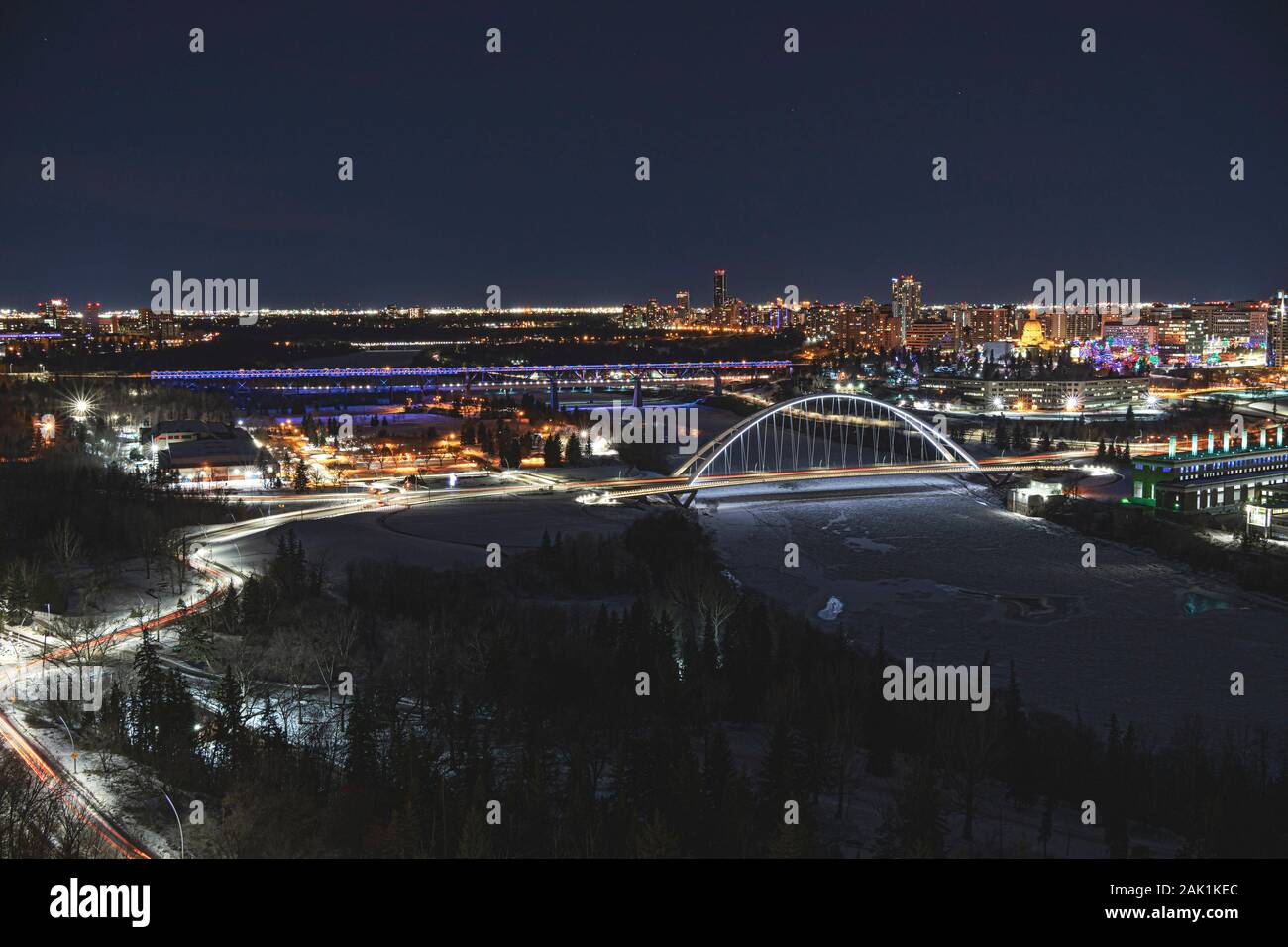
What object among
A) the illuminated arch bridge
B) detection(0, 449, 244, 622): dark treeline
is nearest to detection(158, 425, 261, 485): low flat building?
detection(0, 449, 244, 622): dark treeline

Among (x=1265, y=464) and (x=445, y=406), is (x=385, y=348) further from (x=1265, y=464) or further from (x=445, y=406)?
(x=1265, y=464)

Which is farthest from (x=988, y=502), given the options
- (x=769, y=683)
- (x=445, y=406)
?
(x=445, y=406)

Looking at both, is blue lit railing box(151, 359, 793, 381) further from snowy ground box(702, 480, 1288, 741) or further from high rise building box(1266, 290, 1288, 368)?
snowy ground box(702, 480, 1288, 741)

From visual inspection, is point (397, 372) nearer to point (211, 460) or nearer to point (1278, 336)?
point (211, 460)

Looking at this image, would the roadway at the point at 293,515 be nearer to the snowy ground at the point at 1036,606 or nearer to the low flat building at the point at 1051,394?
the snowy ground at the point at 1036,606

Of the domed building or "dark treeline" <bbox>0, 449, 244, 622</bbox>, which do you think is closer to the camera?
"dark treeline" <bbox>0, 449, 244, 622</bbox>

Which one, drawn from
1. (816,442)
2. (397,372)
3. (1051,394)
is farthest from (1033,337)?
(397,372)
